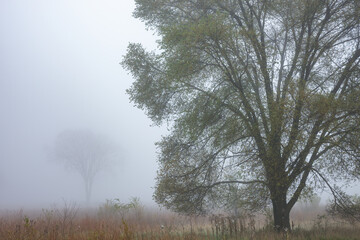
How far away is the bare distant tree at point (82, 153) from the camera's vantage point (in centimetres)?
4812

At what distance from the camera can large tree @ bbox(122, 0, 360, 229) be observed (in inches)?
320

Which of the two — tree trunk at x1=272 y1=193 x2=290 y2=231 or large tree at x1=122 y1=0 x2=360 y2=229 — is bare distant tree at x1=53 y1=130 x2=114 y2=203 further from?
tree trunk at x1=272 y1=193 x2=290 y2=231

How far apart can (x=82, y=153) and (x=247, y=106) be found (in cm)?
4473

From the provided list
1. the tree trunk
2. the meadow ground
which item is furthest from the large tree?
the meadow ground

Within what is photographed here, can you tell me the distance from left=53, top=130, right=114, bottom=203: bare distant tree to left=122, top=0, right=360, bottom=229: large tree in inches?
1588

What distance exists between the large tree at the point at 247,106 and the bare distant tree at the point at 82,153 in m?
40.3

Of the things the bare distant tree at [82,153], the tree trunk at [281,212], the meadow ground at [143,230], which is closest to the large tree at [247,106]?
the tree trunk at [281,212]

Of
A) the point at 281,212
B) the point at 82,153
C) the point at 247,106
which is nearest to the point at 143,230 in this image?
the point at 281,212

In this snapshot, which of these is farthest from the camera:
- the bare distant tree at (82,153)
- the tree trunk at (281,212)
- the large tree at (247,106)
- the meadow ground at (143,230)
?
the bare distant tree at (82,153)

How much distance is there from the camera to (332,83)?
35.2 ft

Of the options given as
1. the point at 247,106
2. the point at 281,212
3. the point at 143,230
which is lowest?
the point at 143,230

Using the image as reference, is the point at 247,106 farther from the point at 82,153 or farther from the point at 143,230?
the point at 82,153

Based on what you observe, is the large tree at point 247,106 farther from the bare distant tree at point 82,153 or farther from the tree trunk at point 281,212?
the bare distant tree at point 82,153

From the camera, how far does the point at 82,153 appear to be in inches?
1927
